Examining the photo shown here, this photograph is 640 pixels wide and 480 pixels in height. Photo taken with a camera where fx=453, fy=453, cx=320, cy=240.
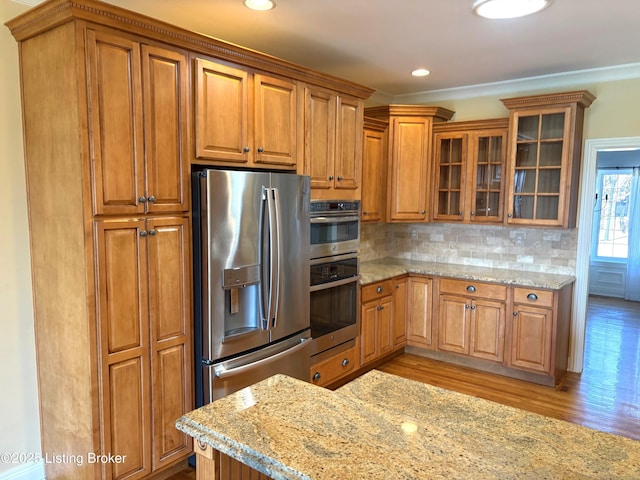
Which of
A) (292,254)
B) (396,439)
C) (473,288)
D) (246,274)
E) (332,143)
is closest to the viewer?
(396,439)

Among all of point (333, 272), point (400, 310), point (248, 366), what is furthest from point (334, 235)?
point (400, 310)

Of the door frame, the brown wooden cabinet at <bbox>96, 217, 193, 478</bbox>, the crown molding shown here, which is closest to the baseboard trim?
the brown wooden cabinet at <bbox>96, 217, 193, 478</bbox>

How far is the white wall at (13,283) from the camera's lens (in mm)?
2232

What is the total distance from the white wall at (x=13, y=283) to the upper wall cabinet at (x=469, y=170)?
3486 millimetres

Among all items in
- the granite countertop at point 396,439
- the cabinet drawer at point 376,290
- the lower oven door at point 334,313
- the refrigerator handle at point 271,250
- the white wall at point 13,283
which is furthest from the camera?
the cabinet drawer at point 376,290

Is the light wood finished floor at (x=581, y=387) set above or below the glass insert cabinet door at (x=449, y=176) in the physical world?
below

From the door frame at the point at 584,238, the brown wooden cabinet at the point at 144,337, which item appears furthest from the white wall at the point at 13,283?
the door frame at the point at 584,238

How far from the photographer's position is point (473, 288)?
4.09 metres

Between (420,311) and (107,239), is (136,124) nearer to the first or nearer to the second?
(107,239)

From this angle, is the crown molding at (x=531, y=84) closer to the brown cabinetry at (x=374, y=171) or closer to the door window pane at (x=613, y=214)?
the brown cabinetry at (x=374, y=171)

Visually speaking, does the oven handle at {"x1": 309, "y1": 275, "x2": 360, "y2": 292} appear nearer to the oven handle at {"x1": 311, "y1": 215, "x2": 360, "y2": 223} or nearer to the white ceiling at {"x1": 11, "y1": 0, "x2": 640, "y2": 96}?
the oven handle at {"x1": 311, "y1": 215, "x2": 360, "y2": 223}

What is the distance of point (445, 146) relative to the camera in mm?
4516

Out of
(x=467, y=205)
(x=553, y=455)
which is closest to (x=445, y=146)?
(x=467, y=205)

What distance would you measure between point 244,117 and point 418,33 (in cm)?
127
